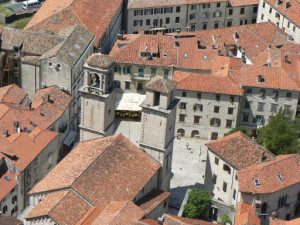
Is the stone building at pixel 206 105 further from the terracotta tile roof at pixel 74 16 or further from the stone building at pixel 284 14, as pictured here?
the stone building at pixel 284 14

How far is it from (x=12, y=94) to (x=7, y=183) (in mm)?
20435

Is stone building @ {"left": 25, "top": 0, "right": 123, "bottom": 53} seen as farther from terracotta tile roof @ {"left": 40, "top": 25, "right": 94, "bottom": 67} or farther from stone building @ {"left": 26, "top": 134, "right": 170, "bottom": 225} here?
stone building @ {"left": 26, "top": 134, "right": 170, "bottom": 225}

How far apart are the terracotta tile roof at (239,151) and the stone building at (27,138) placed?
22.5 metres

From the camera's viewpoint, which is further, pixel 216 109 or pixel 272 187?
pixel 216 109

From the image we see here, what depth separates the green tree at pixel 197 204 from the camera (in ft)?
285

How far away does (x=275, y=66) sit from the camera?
4417 inches

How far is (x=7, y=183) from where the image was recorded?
87.0 metres

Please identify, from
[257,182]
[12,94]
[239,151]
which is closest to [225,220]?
[257,182]

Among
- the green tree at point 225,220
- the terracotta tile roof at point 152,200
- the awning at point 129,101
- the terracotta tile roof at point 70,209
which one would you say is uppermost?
the awning at point 129,101

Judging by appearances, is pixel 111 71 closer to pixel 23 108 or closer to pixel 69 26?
pixel 23 108

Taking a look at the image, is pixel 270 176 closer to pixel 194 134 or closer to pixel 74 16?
pixel 194 134

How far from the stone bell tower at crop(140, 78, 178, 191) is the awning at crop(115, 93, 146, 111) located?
26053 millimetres

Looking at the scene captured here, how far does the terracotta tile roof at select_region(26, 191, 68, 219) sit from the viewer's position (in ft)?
246

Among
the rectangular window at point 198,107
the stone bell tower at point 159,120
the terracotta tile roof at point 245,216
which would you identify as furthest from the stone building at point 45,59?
the terracotta tile roof at point 245,216
